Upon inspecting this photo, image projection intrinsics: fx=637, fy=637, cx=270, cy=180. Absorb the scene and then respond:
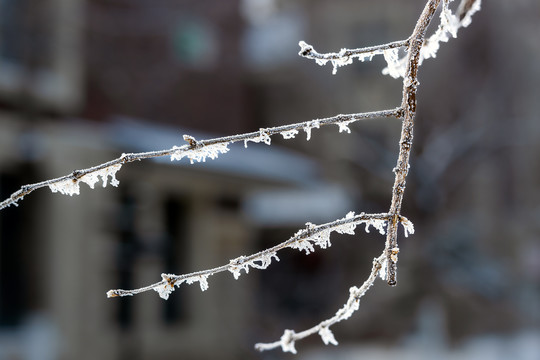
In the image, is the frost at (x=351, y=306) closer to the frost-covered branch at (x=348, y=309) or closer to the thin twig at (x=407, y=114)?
the frost-covered branch at (x=348, y=309)

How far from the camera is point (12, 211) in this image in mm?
6406

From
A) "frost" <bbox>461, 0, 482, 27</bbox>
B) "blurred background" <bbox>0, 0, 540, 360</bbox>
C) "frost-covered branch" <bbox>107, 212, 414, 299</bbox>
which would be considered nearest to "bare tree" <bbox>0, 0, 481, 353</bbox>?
"frost-covered branch" <bbox>107, 212, 414, 299</bbox>

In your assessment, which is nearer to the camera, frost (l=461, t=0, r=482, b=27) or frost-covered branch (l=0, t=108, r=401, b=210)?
frost-covered branch (l=0, t=108, r=401, b=210)

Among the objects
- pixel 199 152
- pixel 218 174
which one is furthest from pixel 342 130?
pixel 218 174

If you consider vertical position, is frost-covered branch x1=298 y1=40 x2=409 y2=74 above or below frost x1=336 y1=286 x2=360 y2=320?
above

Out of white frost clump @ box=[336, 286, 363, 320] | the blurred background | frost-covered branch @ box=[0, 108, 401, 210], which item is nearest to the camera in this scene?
frost-covered branch @ box=[0, 108, 401, 210]

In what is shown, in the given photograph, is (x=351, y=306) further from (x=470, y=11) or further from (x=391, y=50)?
(x=470, y=11)

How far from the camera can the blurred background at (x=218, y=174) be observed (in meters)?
6.47

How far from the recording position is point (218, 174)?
7.59 metres

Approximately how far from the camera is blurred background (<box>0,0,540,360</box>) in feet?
21.2

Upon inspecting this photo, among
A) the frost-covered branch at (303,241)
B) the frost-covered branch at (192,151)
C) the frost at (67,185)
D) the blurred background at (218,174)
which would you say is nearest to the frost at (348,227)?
the frost-covered branch at (303,241)

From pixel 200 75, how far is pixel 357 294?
794 centimetres

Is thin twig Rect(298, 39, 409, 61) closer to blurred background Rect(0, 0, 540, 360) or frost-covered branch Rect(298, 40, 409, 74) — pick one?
frost-covered branch Rect(298, 40, 409, 74)

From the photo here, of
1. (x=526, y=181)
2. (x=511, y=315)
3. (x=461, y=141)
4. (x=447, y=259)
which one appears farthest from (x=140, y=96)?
(x=526, y=181)
